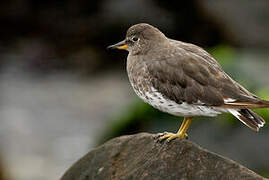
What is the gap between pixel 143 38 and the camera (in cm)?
961

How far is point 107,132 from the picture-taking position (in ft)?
45.2

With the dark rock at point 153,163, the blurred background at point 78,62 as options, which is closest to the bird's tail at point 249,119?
the dark rock at point 153,163

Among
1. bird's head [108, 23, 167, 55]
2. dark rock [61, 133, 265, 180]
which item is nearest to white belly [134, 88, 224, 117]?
dark rock [61, 133, 265, 180]

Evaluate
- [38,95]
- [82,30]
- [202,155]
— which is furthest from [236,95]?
[82,30]

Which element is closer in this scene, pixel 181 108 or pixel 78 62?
pixel 181 108

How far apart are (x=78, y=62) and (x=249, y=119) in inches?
543

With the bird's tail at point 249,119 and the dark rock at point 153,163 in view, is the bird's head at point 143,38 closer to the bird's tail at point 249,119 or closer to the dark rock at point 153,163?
the dark rock at point 153,163

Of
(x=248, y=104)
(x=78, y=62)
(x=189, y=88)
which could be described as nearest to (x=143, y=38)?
(x=189, y=88)

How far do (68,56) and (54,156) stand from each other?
5.86m

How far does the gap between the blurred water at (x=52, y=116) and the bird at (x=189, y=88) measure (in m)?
7.09

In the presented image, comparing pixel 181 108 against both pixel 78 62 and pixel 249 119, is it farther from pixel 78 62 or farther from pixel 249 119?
pixel 78 62

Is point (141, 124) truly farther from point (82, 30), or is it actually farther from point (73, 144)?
point (82, 30)

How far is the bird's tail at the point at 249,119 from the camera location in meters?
8.25

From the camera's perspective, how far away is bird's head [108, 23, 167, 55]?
9453mm
